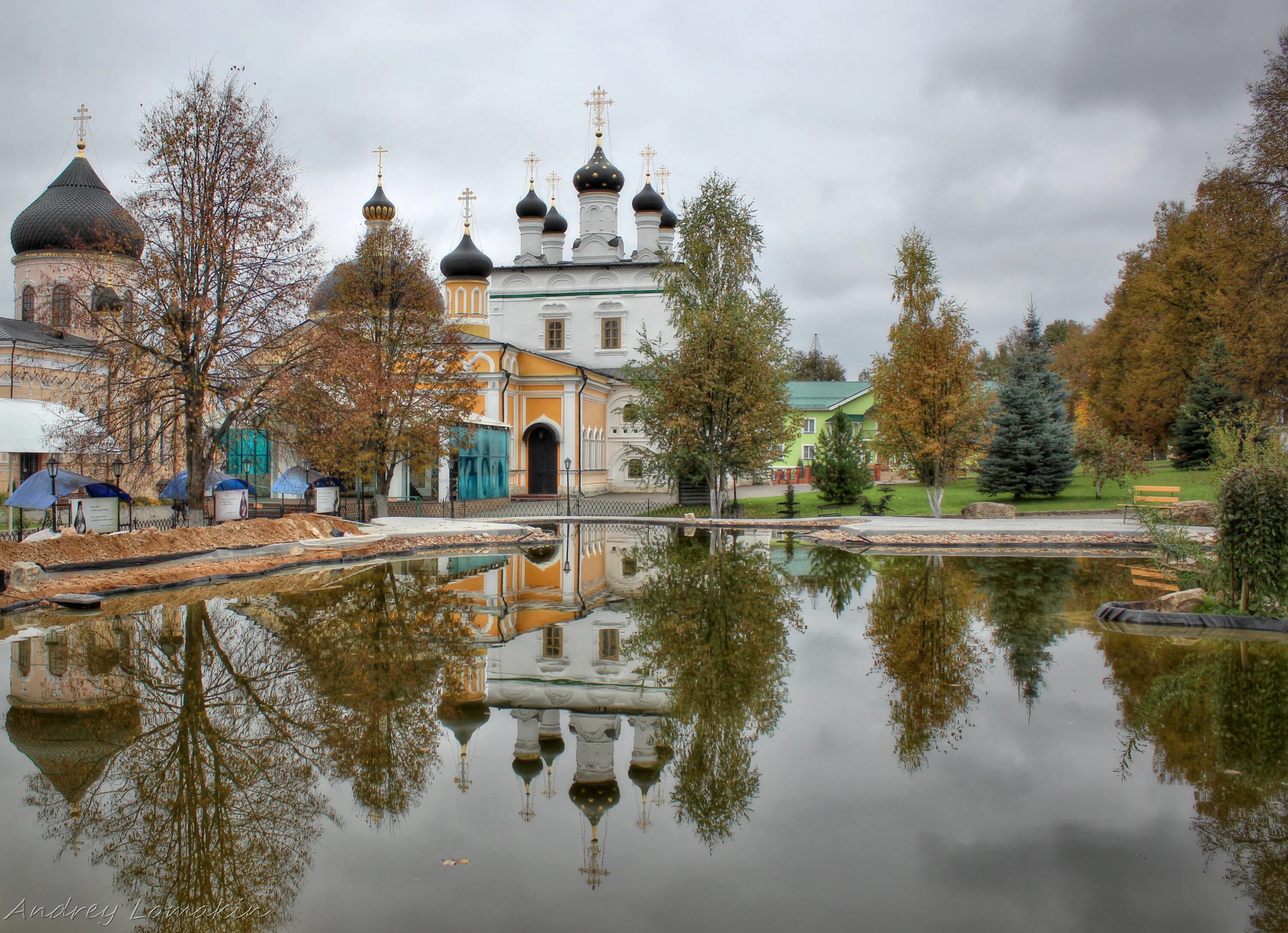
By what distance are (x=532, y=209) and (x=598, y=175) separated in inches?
136

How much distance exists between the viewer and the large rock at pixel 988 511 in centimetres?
2345

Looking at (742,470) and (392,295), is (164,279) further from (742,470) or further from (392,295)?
(742,470)

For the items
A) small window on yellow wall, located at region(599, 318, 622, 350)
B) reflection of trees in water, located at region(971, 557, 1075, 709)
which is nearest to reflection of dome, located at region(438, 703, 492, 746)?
reflection of trees in water, located at region(971, 557, 1075, 709)

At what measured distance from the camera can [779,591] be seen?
1249cm

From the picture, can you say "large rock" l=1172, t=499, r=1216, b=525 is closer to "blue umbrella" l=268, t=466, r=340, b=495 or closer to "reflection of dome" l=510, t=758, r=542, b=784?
"reflection of dome" l=510, t=758, r=542, b=784

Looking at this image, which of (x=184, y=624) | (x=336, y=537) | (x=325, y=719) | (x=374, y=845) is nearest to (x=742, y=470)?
(x=336, y=537)

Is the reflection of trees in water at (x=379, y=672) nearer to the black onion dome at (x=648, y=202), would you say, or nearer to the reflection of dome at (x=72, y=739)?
the reflection of dome at (x=72, y=739)

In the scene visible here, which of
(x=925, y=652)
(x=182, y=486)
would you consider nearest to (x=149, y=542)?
(x=182, y=486)

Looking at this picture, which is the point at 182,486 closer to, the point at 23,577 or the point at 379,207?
the point at 23,577

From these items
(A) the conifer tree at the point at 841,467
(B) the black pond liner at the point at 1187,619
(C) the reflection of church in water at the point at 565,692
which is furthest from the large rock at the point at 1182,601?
(A) the conifer tree at the point at 841,467

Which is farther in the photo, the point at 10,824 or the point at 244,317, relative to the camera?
the point at 244,317

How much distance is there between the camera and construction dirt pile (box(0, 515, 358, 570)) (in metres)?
12.7

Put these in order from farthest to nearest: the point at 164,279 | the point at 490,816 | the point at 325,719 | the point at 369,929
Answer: the point at 164,279, the point at 325,719, the point at 490,816, the point at 369,929

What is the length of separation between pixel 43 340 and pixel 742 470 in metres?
22.7
